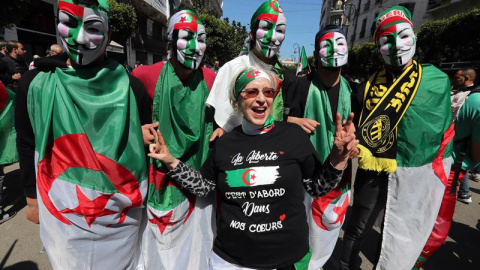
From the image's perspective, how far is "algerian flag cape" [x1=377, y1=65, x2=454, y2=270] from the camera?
6.14 ft

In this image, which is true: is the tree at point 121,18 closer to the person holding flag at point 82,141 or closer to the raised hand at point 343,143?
the person holding flag at point 82,141

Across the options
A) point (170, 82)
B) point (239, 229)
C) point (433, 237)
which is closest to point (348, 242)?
point (433, 237)

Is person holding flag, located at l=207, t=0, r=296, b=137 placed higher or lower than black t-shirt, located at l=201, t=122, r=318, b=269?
higher

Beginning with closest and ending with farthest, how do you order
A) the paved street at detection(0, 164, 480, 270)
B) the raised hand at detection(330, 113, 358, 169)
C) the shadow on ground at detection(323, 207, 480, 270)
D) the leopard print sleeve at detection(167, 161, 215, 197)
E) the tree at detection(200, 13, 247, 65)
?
1. the raised hand at detection(330, 113, 358, 169)
2. the leopard print sleeve at detection(167, 161, 215, 197)
3. the paved street at detection(0, 164, 480, 270)
4. the shadow on ground at detection(323, 207, 480, 270)
5. the tree at detection(200, 13, 247, 65)

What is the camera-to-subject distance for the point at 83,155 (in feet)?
4.61

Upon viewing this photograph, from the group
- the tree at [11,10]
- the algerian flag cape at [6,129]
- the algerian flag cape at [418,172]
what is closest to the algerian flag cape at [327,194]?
the algerian flag cape at [418,172]

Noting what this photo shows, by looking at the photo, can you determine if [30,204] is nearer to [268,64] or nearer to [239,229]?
[239,229]

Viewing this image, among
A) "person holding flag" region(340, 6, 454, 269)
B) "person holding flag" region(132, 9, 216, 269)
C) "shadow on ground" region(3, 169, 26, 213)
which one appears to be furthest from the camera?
"shadow on ground" region(3, 169, 26, 213)

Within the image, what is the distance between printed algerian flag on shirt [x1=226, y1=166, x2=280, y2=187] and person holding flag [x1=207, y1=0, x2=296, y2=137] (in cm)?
48

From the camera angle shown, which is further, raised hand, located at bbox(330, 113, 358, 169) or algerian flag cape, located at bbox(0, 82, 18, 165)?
algerian flag cape, located at bbox(0, 82, 18, 165)

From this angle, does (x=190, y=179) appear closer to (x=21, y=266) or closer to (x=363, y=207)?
(x=363, y=207)

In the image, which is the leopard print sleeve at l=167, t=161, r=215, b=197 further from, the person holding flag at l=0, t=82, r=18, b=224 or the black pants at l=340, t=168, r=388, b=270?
the person holding flag at l=0, t=82, r=18, b=224

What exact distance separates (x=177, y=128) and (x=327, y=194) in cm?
126

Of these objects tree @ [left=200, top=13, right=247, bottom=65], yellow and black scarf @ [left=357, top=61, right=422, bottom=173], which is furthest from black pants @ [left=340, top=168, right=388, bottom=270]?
tree @ [left=200, top=13, right=247, bottom=65]
